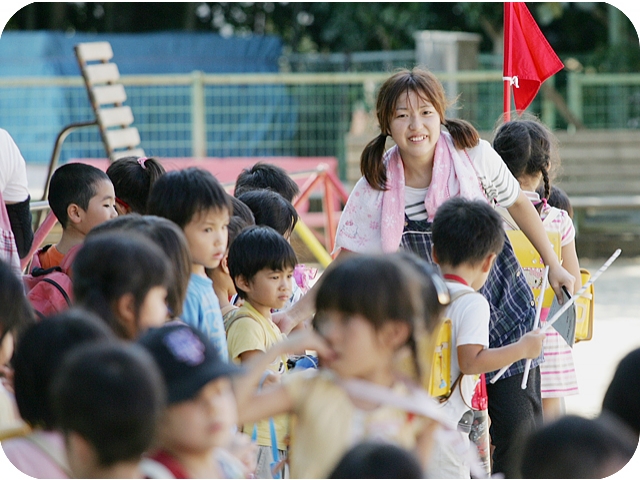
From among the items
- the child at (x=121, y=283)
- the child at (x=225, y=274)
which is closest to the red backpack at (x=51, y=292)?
the child at (x=225, y=274)

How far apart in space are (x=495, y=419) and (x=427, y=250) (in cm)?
66

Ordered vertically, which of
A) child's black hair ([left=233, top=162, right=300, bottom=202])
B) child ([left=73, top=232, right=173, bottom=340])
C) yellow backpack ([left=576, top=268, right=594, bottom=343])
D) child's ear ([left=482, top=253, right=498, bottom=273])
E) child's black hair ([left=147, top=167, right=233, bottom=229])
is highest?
child's black hair ([left=147, top=167, right=233, bottom=229])

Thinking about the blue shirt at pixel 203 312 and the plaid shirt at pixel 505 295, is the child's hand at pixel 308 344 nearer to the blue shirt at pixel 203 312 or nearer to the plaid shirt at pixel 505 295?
the blue shirt at pixel 203 312

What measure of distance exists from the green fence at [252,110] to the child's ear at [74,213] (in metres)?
7.86

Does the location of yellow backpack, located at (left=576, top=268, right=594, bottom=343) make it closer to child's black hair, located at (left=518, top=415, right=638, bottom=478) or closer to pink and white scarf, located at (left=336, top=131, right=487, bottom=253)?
pink and white scarf, located at (left=336, top=131, right=487, bottom=253)

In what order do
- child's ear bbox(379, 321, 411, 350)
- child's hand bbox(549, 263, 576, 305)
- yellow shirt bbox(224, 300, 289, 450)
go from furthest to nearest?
1. child's hand bbox(549, 263, 576, 305)
2. yellow shirt bbox(224, 300, 289, 450)
3. child's ear bbox(379, 321, 411, 350)

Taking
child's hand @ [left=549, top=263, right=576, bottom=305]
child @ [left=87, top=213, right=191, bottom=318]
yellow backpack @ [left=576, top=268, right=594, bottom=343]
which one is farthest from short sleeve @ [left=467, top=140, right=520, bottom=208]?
child @ [left=87, top=213, right=191, bottom=318]

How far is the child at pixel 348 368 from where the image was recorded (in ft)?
6.26

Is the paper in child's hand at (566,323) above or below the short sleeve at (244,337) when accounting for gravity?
below

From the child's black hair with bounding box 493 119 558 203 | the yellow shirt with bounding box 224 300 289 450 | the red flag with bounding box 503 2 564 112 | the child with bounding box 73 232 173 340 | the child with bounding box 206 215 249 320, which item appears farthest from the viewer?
the red flag with bounding box 503 2 564 112

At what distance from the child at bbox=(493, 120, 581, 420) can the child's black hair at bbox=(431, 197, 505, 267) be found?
3.34 ft

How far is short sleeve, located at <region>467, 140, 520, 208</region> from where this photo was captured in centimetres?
338

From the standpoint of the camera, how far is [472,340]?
2723 millimetres

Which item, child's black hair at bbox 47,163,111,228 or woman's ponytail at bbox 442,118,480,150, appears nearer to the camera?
child's black hair at bbox 47,163,111,228
